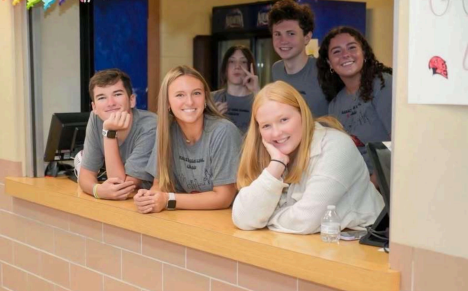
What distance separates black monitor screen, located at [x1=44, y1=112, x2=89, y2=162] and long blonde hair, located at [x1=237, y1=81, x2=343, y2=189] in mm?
1460

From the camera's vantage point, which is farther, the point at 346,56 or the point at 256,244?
the point at 346,56

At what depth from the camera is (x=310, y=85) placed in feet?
12.0

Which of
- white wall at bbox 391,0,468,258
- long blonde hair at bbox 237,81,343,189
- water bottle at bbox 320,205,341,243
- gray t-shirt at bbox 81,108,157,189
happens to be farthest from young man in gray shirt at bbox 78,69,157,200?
white wall at bbox 391,0,468,258

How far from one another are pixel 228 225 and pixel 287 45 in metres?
1.41

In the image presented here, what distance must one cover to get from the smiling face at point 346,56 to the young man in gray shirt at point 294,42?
0.26 m

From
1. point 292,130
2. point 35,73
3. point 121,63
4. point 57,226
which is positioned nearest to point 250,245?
point 292,130

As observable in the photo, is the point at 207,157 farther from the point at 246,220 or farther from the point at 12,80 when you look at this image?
the point at 12,80

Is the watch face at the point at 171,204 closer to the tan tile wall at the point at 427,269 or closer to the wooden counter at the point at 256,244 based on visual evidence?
the wooden counter at the point at 256,244

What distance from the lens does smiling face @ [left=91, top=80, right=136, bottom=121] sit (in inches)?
132

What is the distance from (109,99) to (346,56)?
1152 millimetres

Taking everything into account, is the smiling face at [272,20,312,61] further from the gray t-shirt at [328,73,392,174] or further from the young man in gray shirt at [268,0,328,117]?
the gray t-shirt at [328,73,392,174]

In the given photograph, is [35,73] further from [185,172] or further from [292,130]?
[292,130]

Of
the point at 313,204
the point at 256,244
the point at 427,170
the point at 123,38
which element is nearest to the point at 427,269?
the point at 427,170

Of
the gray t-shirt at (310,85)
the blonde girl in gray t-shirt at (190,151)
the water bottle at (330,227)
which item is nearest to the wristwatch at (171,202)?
the blonde girl in gray t-shirt at (190,151)
